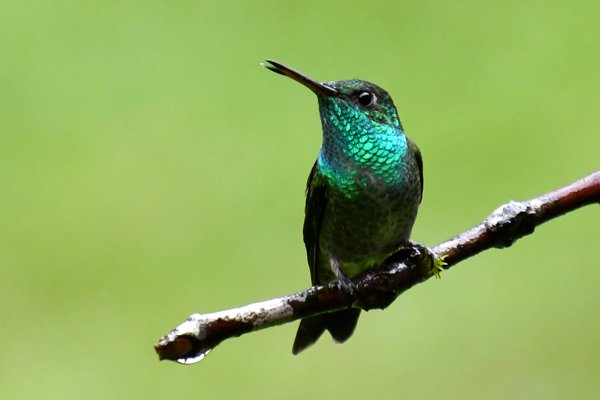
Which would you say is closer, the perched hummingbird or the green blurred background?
the perched hummingbird

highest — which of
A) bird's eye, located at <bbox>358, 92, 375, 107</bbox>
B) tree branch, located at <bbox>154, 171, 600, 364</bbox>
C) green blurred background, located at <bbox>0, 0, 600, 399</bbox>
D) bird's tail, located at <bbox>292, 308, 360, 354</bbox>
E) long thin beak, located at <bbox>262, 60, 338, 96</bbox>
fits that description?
green blurred background, located at <bbox>0, 0, 600, 399</bbox>

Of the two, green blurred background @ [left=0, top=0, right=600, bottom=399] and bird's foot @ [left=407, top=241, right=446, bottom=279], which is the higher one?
green blurred background @ [left=0, top=0, right=600, bottom=399]

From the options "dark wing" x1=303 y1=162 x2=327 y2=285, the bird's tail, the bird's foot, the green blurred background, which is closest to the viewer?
the bird's foot

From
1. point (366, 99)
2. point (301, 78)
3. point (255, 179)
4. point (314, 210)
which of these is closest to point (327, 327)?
point (314, 210)

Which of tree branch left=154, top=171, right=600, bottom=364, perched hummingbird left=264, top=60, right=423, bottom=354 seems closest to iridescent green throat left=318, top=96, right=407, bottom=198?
perched hummingbird left=264, top=60, right=423, bottom=354

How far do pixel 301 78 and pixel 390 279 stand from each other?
367 mm

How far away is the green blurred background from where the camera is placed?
11.0ft

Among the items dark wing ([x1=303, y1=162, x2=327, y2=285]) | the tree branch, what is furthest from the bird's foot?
dark wing ([x1=303, y1=162, x2=327, y2=285])

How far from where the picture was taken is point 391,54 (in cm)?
379

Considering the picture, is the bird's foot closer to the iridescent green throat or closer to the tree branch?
the tree branch

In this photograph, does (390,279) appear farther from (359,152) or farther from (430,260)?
(359,152)

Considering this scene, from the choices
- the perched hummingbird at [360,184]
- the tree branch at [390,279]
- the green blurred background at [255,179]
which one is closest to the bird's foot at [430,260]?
the tree branch at [390,279]

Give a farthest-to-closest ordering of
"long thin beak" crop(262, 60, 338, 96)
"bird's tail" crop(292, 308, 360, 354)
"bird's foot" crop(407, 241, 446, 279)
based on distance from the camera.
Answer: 1. "bird's tail" crop(292, 308, 360, 354)
2. "bird's foot" crop(407, 241, 446, 279)
3. "long thin beak" crop(262, 60, 338, 96)

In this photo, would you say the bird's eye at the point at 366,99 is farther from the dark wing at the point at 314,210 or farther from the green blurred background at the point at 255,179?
the green blurred background at the point at 255,179
